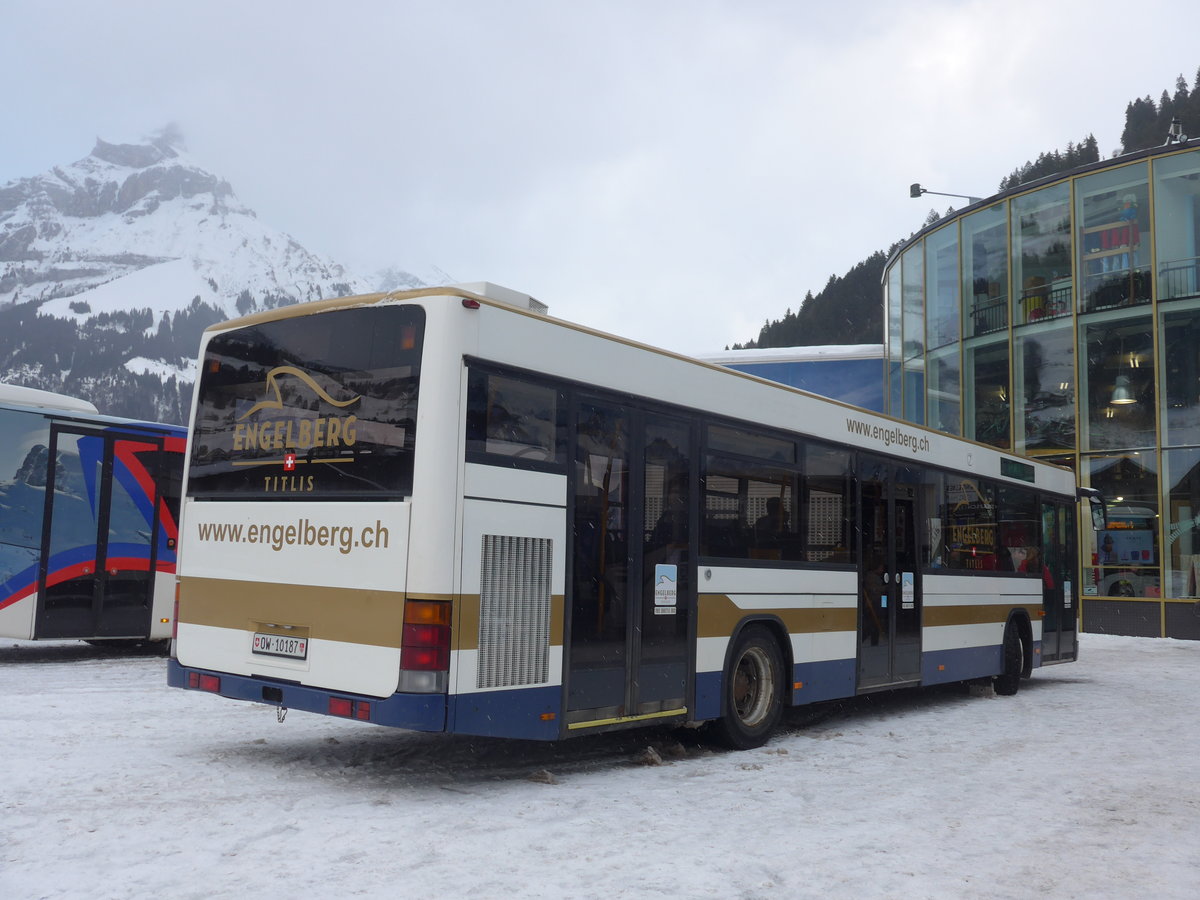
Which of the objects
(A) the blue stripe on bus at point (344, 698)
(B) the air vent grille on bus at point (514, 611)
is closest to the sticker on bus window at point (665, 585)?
(B) the air vent grille on bus at point (514, 611)

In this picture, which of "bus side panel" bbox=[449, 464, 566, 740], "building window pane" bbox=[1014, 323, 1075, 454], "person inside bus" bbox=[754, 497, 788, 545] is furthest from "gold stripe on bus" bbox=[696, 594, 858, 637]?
"building window pane" bbox=[1014, 323, 1075, 454]

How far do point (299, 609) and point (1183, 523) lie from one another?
65.5ft

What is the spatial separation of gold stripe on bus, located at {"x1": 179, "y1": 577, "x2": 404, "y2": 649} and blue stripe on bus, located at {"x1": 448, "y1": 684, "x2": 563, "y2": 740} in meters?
0.53

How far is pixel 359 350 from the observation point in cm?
650

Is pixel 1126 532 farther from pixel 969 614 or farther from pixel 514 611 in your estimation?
pixel 514 611

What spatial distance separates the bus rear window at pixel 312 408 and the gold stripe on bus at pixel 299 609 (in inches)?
22.4

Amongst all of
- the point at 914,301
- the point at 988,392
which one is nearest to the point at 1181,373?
the point at 988,392

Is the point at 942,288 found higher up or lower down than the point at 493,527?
higher up

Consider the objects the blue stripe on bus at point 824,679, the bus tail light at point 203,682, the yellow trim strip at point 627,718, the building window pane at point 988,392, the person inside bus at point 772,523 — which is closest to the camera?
the yellow trim strip at point 627,718

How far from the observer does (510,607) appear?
6.38 m

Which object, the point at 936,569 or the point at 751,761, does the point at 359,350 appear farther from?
the point at 936,569

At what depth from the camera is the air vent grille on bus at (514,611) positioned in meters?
6.24

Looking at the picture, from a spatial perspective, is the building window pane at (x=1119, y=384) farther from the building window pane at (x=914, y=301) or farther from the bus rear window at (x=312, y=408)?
the bus rear window at (x=312, y=408)

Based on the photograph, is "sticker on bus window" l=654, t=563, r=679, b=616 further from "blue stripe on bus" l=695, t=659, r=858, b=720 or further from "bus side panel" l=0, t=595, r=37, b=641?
"bus side panel" l=0, t=595, r=37, b=641
